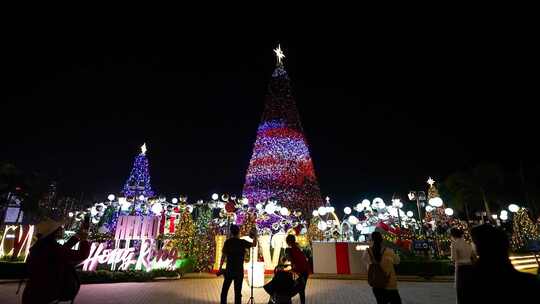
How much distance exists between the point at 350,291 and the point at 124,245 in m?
10.8

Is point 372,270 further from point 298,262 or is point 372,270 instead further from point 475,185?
point 475,185

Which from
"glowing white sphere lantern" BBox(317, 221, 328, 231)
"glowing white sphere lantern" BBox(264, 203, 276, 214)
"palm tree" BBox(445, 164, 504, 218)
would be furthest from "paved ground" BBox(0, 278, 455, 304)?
"palm tree" BBox(445, 164, 504, 218)

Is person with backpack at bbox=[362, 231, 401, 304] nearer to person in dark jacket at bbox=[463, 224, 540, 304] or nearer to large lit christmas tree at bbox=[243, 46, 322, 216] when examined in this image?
person in dark jacket at bbox=[463, 224, 540, 304]

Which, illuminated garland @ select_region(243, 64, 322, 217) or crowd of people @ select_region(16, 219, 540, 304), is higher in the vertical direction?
illuminated garland @ select_region(243, 64, 322, 217)

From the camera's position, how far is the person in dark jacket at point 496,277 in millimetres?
1781

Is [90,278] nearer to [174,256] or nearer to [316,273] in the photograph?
[174,256]

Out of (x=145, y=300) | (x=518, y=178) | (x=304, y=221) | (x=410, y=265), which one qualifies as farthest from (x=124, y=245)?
(x=518, y=178)

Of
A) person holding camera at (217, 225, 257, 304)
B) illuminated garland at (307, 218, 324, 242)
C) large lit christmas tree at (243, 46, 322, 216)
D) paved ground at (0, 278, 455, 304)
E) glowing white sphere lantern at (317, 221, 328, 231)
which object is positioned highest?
large lit christmas tree at (243, 46, 322, 216)

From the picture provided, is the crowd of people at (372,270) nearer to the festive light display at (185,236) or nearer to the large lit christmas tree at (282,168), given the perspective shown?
the festive light display at (185,236)

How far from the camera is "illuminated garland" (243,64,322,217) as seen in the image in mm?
18938

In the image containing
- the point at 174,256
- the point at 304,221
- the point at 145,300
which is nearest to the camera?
the point at 145,300

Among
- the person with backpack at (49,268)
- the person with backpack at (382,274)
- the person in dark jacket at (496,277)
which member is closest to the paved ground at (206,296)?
the person with backpack at (382,274)

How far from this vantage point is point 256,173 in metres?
19.2

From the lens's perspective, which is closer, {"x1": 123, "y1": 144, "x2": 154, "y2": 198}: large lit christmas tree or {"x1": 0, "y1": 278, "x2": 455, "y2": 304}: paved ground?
{"x1": 0, "y1": 278, "x2": 455, "y2": 304}: paved ground
